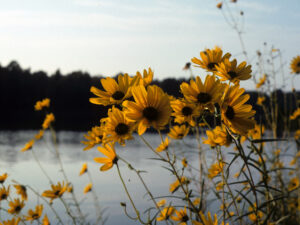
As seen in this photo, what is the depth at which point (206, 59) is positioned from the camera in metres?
0.93

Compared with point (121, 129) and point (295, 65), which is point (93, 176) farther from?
point (121, 129)

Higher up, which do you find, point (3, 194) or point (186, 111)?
point (186, 111)

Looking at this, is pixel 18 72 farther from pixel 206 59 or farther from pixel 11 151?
pixel 206 59

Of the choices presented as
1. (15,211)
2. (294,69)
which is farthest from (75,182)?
(294,69)

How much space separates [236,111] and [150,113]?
0.18 meters

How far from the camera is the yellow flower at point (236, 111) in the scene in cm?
66

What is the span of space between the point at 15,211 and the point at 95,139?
1249 millimetres

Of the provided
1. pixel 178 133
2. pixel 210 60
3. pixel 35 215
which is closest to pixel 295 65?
Result: pixel 178 133

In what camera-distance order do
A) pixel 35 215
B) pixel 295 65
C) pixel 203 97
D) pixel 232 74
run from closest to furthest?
pixel 203 97, pixel 232 74, pixel 35 215, pixel 295 65

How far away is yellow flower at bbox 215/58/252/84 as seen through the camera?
770 millimetres

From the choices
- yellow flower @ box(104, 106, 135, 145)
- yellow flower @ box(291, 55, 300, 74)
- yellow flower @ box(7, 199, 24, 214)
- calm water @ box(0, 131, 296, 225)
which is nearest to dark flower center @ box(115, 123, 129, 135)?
yellow flower @ box(104, 106, 135, 145)

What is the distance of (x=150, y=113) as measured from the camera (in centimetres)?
69

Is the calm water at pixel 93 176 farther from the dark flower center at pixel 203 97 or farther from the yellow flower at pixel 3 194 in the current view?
the dark flower center at pixel 203 97

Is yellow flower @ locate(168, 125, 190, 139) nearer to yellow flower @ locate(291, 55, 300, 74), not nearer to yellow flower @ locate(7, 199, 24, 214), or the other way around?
yellow flower @ locate(7, 199, 24, 214)
